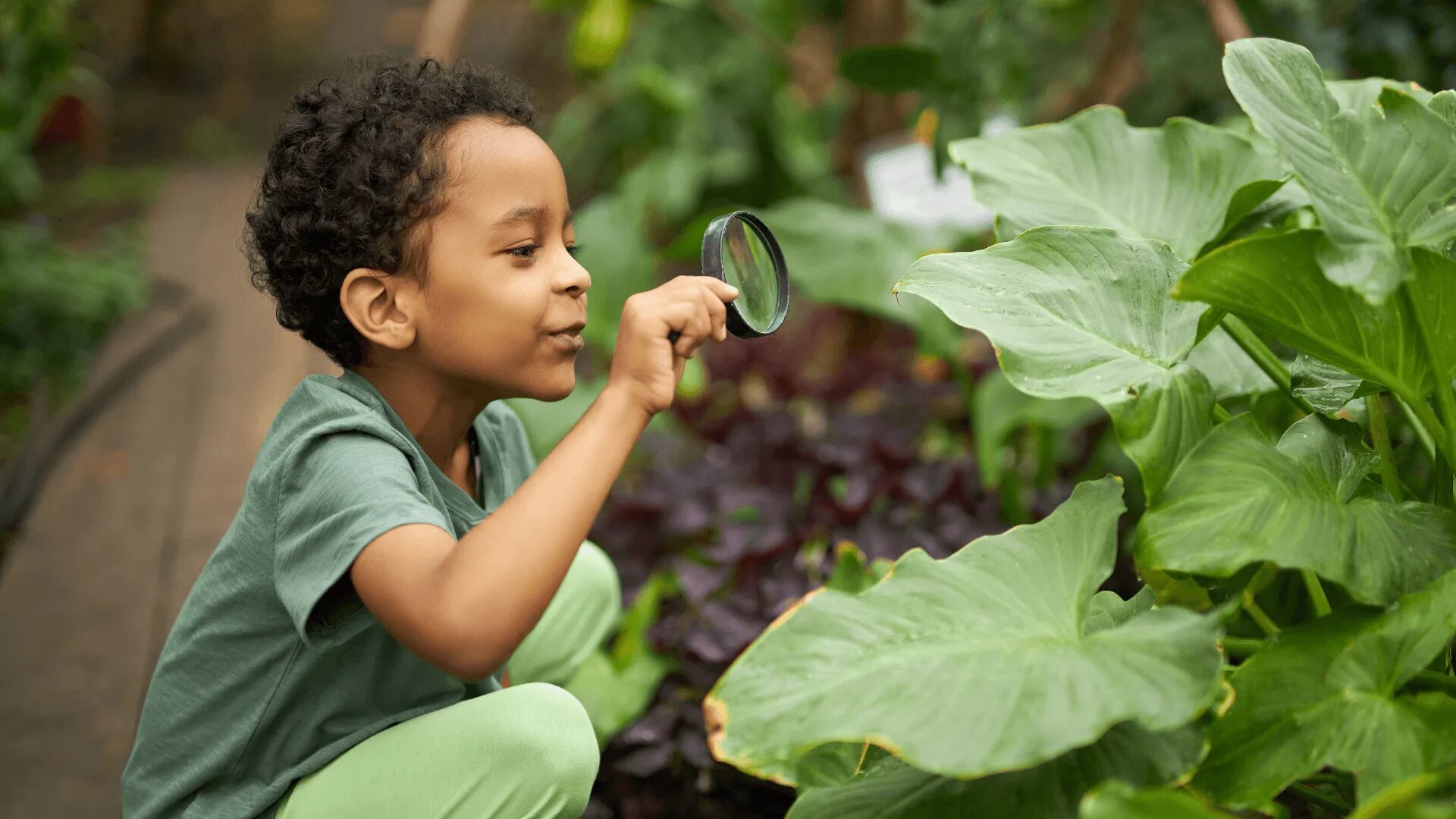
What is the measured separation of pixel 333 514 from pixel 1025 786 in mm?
582

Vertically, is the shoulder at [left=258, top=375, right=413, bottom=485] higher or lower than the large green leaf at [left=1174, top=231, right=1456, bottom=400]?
higher

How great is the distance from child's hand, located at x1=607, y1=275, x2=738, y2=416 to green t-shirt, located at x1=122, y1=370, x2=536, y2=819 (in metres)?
0.20

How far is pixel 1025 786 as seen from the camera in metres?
0.91

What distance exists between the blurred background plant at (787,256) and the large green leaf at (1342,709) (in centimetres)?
63

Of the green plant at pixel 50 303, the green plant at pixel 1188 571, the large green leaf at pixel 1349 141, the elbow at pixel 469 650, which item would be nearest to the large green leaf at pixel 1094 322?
the green plant at pixel 1188 571

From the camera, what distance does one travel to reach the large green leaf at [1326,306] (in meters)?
0.90

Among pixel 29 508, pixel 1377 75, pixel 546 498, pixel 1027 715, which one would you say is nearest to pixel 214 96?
pixel 29 508

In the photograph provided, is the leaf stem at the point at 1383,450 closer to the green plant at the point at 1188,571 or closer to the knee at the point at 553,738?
the green plant at the point at 1188,571

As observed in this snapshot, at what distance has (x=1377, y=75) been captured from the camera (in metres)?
2.24

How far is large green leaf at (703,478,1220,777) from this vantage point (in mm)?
751

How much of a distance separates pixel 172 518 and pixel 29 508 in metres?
0.27

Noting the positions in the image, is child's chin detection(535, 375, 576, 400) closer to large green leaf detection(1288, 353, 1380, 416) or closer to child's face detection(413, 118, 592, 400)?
child's face detection(413, 118, 592, 400)

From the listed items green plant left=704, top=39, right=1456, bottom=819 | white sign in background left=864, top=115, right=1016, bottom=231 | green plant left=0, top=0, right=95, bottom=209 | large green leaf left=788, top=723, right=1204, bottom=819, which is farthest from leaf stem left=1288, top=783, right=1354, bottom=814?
green plant left=0, top=0, right=95, bottom=209

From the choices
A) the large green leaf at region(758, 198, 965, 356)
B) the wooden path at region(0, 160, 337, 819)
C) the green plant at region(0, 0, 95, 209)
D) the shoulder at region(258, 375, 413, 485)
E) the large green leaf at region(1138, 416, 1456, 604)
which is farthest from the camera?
the green plant at region(0, 0, 95, 209)
